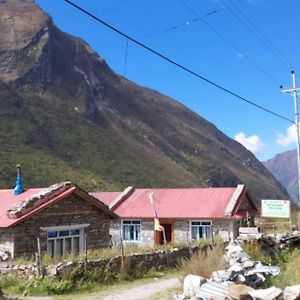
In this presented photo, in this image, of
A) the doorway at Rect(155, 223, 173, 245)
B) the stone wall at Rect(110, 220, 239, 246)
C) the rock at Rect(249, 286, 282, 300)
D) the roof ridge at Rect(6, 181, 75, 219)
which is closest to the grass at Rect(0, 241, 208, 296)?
the roof ridge at Rect(6, 181, 75, 219)

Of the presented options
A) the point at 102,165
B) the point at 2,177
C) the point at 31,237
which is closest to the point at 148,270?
the point at 31,237

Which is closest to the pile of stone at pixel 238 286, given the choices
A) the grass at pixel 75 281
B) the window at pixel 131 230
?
the grass at pixel 75 281

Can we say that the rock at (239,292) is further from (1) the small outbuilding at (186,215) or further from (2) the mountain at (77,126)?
(2) the mountain at (77,126)

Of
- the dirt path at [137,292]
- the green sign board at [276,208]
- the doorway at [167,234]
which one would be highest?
the green sign board at [276,208]

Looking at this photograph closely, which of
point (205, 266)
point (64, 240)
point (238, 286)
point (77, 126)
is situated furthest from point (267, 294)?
point (77, 126)

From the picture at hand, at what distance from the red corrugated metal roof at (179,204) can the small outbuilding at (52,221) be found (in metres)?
8.10

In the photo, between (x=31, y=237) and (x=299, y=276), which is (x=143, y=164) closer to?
(x=31, y=237)

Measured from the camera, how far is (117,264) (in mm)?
18047

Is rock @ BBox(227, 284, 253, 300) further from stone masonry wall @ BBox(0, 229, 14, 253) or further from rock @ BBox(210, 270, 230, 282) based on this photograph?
stone masonry wall @ BBox(0, 229, 14, 253)

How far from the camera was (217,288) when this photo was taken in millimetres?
9812

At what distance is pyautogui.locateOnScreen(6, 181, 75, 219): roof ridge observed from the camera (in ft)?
68.5

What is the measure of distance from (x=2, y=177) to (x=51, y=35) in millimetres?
96340

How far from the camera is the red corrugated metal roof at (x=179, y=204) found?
32.8 m

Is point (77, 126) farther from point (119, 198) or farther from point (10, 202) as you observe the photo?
point (10, 202)
